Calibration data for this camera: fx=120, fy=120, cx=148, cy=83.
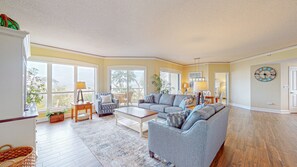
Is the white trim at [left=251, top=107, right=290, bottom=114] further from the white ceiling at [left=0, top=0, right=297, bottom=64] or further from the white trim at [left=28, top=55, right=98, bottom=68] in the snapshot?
the white trim at [left=28, top=55, right=98, bottom=68]

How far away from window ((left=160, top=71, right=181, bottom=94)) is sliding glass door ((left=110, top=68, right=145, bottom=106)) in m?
1.39

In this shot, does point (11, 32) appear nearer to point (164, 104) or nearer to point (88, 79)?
point (88, 79)

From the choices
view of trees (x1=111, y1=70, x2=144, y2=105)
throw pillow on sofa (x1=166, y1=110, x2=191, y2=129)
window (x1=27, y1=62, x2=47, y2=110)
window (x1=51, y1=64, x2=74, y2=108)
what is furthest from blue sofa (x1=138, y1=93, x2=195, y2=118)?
window (x1=27, y1=62, x2=47, y2=110)

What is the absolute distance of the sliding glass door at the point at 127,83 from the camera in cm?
572

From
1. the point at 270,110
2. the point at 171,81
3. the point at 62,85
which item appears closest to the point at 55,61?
the point at 62,85

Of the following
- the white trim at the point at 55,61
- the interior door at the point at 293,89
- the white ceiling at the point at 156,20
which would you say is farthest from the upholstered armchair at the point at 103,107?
the interior door at the point at 293,89

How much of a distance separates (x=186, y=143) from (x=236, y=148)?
5.02 feet

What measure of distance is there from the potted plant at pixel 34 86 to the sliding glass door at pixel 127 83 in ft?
8.23

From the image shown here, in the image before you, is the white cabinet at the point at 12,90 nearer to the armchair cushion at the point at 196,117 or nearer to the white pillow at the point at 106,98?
the armchair cushion at the point at 196,117

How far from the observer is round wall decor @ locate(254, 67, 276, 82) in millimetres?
5268

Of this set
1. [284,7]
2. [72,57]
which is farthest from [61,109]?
[284,7]

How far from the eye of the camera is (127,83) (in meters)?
5.77

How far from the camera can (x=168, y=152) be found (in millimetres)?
1789

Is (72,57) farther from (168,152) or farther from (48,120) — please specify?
(168,152)
